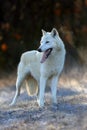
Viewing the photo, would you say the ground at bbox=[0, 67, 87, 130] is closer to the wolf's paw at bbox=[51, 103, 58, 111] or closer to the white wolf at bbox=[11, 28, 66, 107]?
the wolf's paw at bbox=[51, 103, 58, 111]

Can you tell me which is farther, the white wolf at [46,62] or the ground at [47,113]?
the white wolf at [46,62]

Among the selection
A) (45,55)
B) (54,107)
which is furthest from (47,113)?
(45,55)

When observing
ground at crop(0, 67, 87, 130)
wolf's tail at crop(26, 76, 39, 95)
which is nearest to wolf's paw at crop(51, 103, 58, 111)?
ground at crop(0, 67, 87, 130)

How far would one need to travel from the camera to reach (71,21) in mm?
20266

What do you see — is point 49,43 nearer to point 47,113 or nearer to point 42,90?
point 42,90

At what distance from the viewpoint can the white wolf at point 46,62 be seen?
11950mm

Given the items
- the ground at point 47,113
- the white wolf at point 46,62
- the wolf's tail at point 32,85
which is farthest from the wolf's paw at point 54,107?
the wolf's tail at point 32,85

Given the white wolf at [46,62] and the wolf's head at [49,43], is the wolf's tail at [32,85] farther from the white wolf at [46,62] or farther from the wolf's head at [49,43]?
the wolf's head at [49,43]

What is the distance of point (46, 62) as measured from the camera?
12.2 metres

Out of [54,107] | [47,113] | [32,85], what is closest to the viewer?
[47,113]

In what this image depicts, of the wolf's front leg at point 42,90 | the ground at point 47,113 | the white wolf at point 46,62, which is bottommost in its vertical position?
the ground at point 47,113

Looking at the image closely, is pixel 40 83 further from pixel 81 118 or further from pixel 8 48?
pixel 8 48

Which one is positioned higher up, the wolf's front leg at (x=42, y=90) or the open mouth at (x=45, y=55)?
the open mouth at (x=45, y=55)

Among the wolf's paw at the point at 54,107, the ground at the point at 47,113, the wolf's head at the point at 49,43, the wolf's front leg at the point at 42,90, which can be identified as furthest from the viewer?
the wolf's front leg at the point at 42,90
